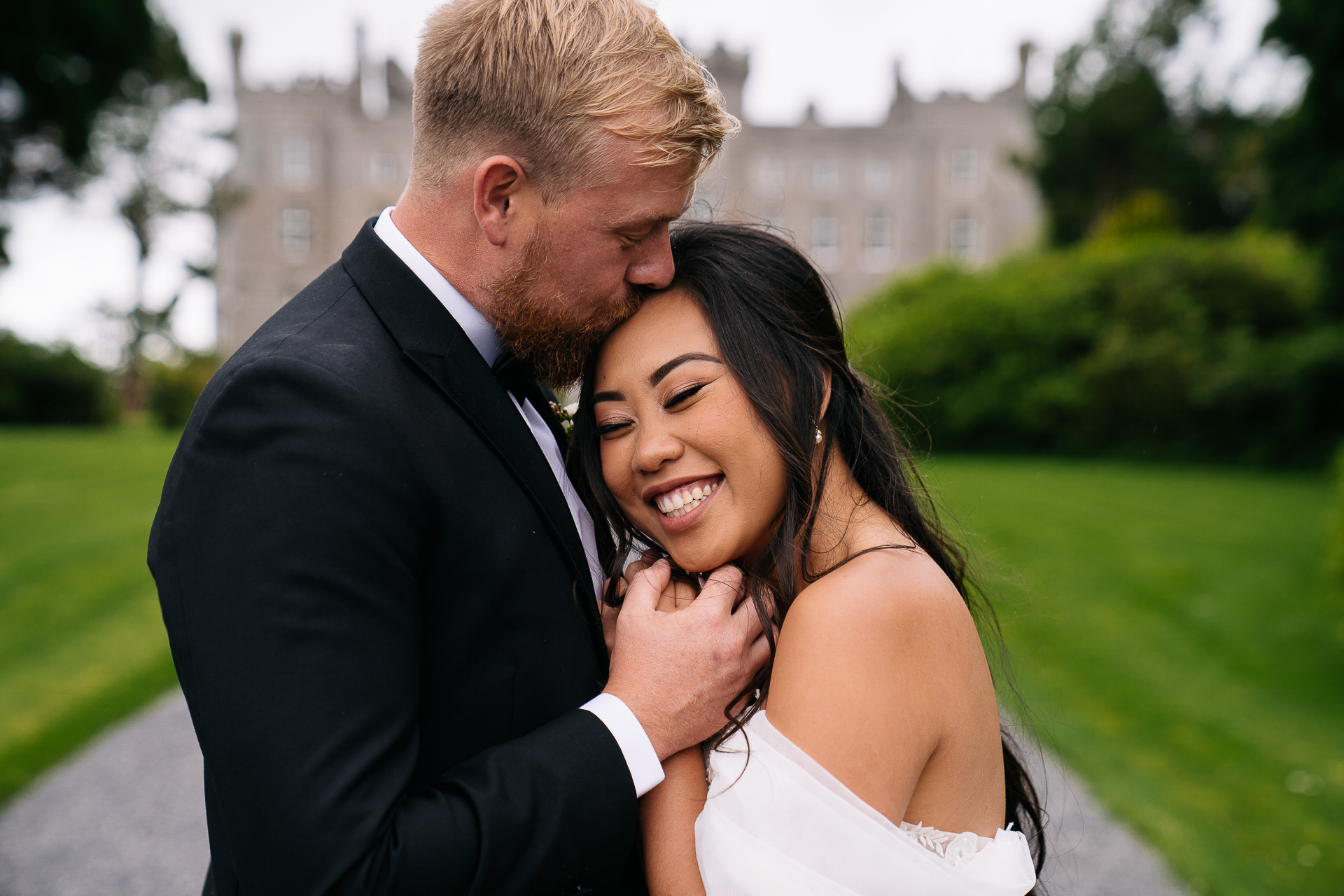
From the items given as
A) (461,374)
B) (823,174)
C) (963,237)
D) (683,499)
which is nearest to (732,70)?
(823,174)

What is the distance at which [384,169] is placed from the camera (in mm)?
46781

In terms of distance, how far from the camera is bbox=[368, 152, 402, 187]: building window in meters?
46.6

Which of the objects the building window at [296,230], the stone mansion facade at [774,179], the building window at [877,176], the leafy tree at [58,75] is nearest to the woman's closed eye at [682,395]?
the leafy tree at [58,75]

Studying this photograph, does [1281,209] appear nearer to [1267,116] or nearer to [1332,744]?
[1332,744]

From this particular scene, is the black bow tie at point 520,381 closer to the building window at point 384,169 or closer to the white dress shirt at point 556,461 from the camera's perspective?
the white dress shirt at point 556,461

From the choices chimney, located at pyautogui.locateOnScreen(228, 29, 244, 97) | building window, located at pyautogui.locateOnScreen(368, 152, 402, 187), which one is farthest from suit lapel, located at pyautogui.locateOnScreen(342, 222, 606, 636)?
chimney, located at pyautogui.locateOnScreen(228, 29, 244, 97)

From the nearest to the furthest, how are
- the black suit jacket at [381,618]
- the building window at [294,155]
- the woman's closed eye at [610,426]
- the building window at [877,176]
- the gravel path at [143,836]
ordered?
the black suit jacket at [381,618]
the woman's closed eye at [610,426]
the gravel path at [143,836]
the building window at [294,155]
the building window at [877,176]

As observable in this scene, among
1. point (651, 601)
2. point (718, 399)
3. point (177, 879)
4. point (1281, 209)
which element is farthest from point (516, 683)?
point (1281, 209)

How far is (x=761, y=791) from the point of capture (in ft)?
6.02

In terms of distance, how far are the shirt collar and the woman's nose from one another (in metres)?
0.39

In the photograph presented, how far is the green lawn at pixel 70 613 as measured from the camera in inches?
256

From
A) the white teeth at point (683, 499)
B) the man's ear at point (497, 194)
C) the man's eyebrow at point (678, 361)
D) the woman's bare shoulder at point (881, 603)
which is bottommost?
the woman's bare shoulder at point (881, 603)

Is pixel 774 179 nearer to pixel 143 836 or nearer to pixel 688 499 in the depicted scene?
pixel 143 836

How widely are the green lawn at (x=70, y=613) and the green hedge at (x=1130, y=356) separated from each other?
13759mm
